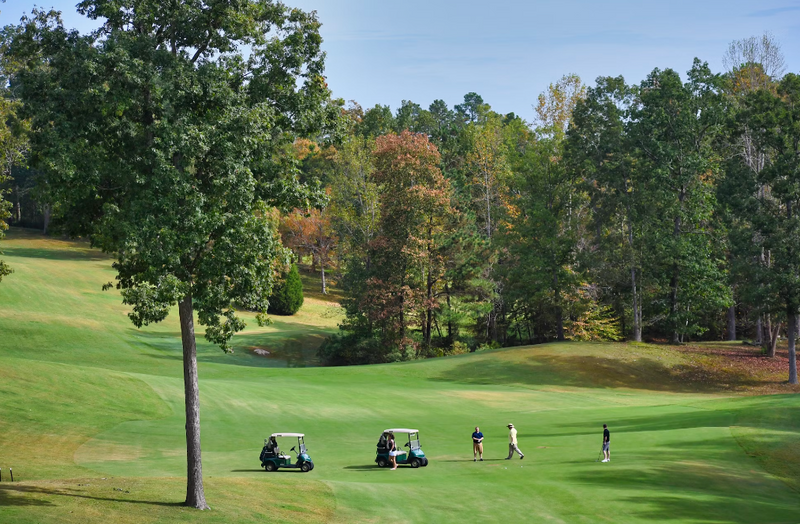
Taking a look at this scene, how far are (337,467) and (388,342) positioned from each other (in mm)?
42300

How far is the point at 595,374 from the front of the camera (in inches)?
2287

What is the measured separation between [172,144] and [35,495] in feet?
31.7

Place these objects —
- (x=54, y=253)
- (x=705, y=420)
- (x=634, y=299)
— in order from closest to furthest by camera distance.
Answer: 1. (x=705, y=420)
2. (x=634, y=299)
3. (x=54, y=253)

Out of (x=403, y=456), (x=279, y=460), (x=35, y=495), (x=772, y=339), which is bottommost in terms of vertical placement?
(x=403, y=456)

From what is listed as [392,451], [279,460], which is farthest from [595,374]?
[279,460]

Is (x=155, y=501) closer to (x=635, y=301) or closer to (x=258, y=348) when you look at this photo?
(x=258, y=348)

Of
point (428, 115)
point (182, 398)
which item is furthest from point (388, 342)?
point (428, 115)

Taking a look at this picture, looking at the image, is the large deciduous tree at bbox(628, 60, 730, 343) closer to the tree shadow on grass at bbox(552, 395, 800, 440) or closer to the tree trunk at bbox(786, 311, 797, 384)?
the tree trunk at bbox(786, 311, 797, 384)

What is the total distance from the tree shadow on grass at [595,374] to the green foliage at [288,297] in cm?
3268

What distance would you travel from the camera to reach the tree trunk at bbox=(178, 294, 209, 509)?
67.0 ft

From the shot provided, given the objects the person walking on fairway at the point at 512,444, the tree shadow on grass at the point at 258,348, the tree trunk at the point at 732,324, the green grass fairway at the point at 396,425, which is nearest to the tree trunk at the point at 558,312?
the green grass fairway at the point at 396,425

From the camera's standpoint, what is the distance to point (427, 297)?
69125mm

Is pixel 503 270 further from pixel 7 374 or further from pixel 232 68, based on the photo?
pixel 232 68

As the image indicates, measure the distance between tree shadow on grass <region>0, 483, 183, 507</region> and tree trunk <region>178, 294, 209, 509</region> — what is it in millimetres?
596
